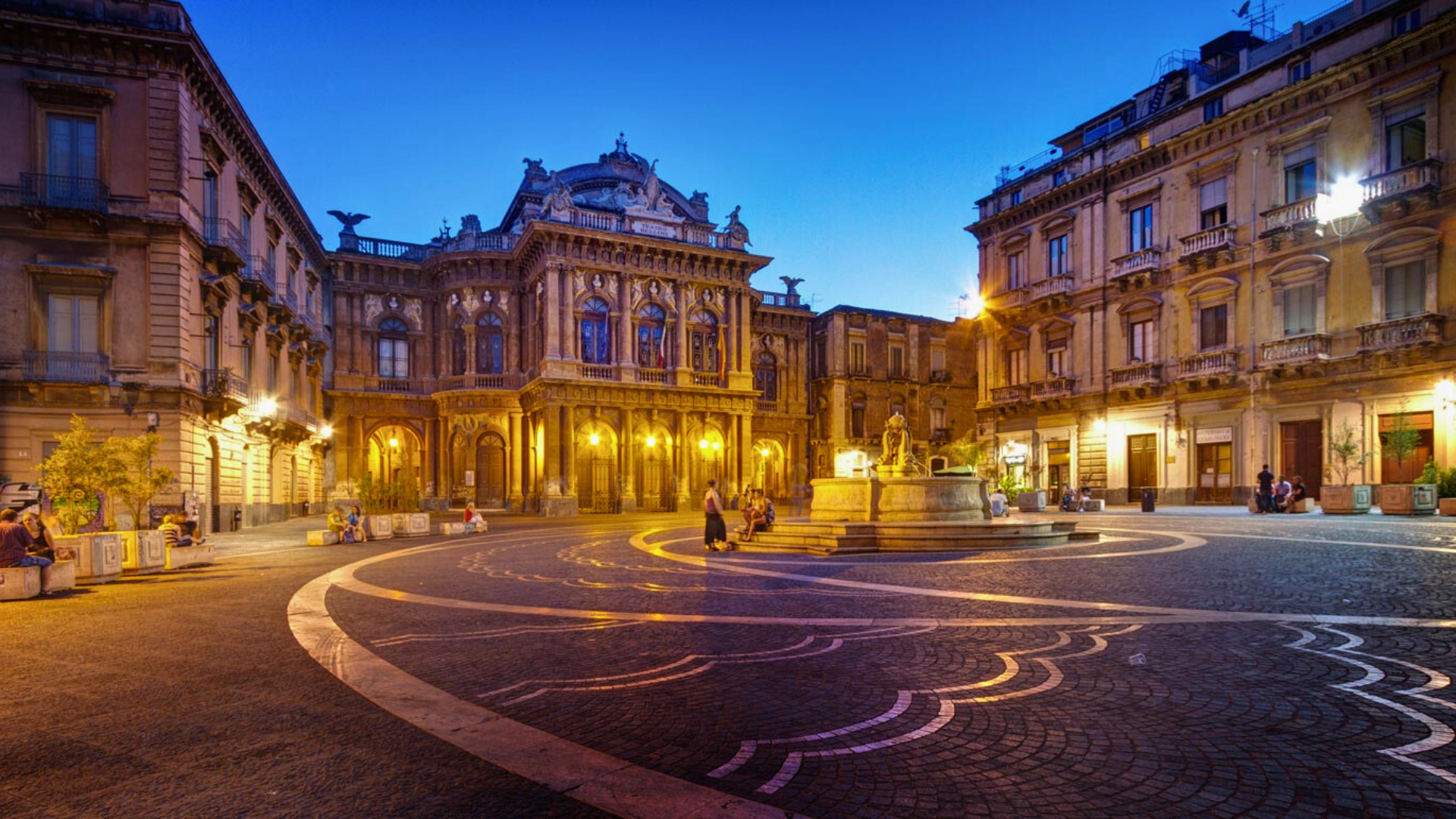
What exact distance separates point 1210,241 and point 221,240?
34.1 metres

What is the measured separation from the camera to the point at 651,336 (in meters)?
38.2

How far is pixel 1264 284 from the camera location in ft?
92.5

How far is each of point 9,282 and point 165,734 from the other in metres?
23.1

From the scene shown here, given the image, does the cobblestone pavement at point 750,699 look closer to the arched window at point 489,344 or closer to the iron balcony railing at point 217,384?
the iron balcony railing at point 217,384

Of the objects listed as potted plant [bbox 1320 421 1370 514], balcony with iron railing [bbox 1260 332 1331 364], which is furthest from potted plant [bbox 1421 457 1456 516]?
balcony with iron railing [bbox 1260 332 1331 364]

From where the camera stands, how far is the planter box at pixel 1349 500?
23.2 meters

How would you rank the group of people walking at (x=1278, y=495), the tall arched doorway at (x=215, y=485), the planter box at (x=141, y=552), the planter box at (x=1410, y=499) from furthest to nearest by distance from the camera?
the group of people walking at (x=1278, y=495), the tall arched doorway at (x=215, y=485), the planter box at (x=1410, y=499), the planter box at (x=141, y=552)

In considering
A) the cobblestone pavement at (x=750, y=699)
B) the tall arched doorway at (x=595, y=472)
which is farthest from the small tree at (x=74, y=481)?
the tall arched doorway at (x=595, y=472)

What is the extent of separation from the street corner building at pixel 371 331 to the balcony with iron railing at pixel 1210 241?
1856 cm

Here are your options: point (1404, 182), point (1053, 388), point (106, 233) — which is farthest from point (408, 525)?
point (1404, 182)

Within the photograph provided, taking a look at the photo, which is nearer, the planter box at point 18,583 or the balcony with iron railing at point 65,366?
the planter box at point 18,583

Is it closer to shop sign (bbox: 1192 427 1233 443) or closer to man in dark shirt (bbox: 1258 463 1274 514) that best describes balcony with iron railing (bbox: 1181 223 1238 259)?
shop sign (bbox: 1192 427 1233 443)

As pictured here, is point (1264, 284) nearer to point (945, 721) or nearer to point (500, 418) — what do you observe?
point (945, 721)

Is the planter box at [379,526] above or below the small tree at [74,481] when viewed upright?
below
